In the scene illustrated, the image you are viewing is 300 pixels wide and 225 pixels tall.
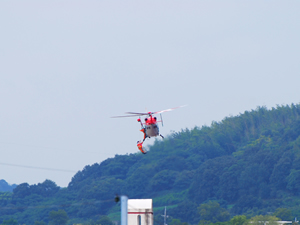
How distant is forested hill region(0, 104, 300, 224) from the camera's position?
15962 cm

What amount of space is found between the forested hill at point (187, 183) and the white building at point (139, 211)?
335 ft

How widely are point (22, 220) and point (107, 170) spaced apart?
1609 inches

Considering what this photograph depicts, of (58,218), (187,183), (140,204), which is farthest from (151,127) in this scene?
(187,183)

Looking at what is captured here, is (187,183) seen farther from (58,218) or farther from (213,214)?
(58,218)

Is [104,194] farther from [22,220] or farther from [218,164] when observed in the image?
[218,164]

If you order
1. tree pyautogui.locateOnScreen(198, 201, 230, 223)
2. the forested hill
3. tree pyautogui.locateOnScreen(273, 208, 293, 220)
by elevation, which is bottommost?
tree pyautogui.locateOnScreen(273, 208, 293, 220)

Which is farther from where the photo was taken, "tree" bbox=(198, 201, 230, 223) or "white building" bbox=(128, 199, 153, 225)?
"tree" bbox=(198, 201, 230, 223)

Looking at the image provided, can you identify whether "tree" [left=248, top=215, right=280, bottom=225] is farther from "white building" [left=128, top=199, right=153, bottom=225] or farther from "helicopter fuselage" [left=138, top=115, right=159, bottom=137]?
"white building" [left=128, top=199, right=153, bottom=225]

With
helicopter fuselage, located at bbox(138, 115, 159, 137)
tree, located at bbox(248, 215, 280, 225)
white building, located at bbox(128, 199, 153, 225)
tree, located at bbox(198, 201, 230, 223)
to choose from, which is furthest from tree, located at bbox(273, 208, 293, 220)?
white building, located at bbox(128, 199, 153, 225)

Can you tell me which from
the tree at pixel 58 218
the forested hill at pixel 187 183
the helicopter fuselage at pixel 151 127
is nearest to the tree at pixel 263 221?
the forested hill at pixel 187 183

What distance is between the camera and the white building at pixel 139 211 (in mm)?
44922

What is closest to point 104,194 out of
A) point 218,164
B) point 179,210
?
point 179,210

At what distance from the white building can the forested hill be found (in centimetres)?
10224

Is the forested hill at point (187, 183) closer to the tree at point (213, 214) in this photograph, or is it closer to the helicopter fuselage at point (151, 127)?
the tree at point (213, 214)
